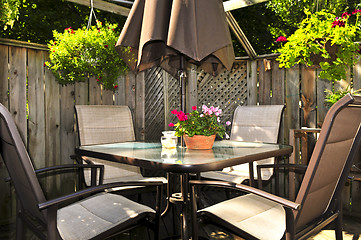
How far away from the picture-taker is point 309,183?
1.03 m

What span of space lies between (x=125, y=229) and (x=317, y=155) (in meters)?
0.88

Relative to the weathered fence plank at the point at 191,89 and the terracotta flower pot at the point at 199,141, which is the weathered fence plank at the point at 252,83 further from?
the terracotta flower pot at the point at 199,141

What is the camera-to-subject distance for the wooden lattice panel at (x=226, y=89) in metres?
4.15

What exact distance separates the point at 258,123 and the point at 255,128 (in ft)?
0.18

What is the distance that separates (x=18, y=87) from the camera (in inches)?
101

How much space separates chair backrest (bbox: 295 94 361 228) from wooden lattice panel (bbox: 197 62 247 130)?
113 inches

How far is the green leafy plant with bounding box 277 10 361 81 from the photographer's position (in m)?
2.42

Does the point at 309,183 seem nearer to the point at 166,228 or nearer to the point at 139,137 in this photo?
the point at 166,228

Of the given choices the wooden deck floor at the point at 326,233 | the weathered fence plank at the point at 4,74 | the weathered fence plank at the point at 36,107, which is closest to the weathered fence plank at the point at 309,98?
the wooden deck floor at the point at 326,233

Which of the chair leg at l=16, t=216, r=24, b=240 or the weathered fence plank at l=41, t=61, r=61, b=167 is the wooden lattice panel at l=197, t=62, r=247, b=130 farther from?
the chair leg at l=16, t=216, r=24, b=240

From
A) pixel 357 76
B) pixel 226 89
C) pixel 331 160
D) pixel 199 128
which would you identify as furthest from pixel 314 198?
pixel 226 89

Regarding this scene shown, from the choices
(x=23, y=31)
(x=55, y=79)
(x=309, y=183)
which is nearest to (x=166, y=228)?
(x=309, y=183)

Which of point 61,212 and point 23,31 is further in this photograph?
point 23,31

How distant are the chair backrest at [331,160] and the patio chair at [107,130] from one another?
1.31 metres
